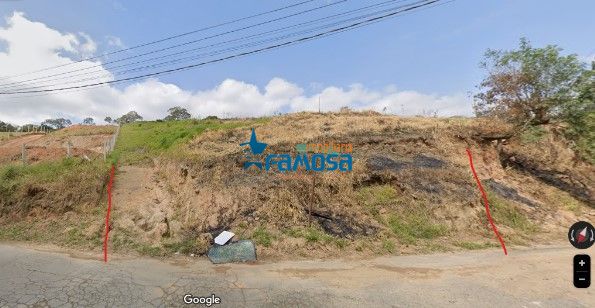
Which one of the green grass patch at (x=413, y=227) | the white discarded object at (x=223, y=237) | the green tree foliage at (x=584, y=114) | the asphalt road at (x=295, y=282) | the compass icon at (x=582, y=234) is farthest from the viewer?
the green tree foliage at (x=584, y=114)

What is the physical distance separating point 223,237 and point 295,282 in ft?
7.93

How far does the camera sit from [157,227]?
7770mm

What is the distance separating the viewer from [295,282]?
546 cm

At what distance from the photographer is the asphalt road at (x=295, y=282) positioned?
15.7ft

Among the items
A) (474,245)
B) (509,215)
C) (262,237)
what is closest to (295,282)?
(262,237)

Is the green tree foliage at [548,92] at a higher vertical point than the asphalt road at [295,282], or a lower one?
higher

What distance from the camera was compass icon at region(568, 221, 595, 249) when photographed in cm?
446

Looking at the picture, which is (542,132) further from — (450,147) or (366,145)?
(366,145)

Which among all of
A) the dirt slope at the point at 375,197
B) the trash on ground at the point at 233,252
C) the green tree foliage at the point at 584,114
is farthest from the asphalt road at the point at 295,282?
the green tree foliage at the point at 584,114

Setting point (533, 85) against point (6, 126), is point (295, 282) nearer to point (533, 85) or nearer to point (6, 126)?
point (533, 85)

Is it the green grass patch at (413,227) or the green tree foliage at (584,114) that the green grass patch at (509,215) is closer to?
the green grass patch at (413,227)

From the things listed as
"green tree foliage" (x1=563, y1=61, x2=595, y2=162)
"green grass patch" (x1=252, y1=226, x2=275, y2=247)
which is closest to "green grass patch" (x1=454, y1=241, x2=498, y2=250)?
"green grass patch" (x1=252, y1=226, x2=275, y2=247)

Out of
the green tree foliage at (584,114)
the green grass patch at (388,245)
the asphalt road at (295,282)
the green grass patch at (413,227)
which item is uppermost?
the green tree foliage at (584,114)

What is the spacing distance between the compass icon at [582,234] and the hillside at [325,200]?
300 centimetres
